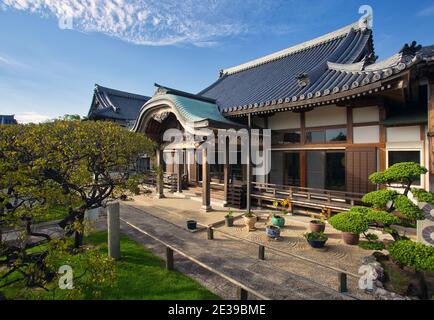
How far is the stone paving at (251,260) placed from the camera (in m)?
5.09

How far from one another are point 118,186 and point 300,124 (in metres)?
8.70

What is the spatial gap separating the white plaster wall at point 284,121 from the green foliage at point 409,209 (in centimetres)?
679

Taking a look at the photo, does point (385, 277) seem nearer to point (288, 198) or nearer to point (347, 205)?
point (347, 205)

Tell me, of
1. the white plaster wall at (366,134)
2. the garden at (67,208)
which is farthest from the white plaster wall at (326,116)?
the garden at (67,208)

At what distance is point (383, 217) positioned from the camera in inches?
189

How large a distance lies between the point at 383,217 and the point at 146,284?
555 cm

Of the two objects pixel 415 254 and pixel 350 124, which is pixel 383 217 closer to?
pixel 415 254

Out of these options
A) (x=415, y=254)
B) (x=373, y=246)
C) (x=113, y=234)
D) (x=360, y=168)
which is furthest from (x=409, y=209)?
(x=113, y=234)

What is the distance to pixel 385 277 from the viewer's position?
5.25 metres

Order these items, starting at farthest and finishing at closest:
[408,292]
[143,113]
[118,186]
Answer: [143,113]
[118,186]
[408,292]

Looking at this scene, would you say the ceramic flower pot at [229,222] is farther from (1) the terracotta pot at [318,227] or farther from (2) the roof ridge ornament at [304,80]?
(2) the roof ridge ornament at [304,80]

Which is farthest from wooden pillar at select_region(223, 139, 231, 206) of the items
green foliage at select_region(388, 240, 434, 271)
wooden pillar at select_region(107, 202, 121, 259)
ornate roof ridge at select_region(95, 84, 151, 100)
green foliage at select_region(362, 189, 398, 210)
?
ornate roof ridge at select_region(95, 84, 151, 100)
